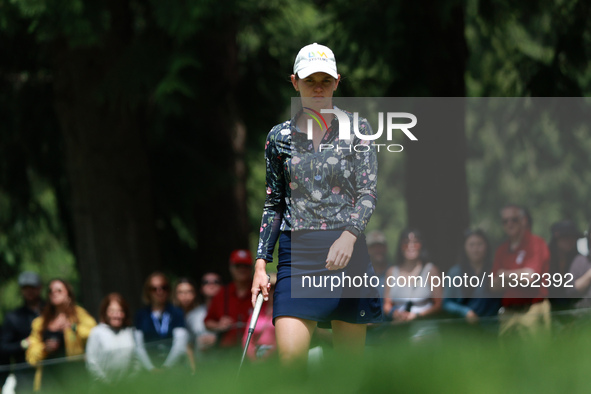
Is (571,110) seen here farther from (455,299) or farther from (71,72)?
(71,72)

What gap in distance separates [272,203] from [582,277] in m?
1.69

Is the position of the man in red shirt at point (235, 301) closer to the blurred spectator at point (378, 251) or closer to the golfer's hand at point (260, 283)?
the blurred spectator at point (378, 251)

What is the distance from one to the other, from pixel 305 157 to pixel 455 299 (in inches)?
60.2

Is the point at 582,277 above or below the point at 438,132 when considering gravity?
below

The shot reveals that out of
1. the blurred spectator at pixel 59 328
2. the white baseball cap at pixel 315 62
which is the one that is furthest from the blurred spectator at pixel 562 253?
the blurred spectator at pixel 59 328

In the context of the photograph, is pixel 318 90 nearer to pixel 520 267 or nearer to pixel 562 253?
pixel 520 267

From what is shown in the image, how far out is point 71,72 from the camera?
33.3ft

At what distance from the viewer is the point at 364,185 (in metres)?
3.72

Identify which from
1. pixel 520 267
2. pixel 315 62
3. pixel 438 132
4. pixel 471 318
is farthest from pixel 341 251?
pixel 438 132

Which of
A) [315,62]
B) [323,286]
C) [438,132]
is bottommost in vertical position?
[323,286]

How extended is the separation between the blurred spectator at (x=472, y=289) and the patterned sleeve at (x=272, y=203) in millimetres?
835

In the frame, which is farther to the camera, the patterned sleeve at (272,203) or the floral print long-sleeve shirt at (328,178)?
the patterned sleeve at (272,203)

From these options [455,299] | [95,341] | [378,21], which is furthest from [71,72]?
[455,299]

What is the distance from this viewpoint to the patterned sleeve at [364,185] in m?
3.67
